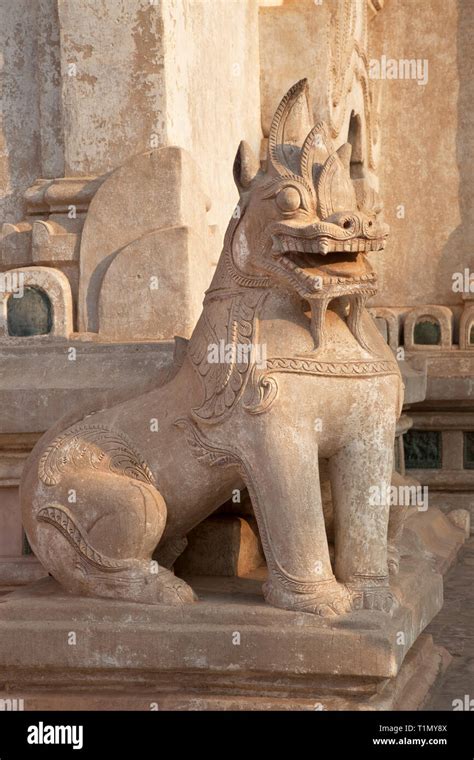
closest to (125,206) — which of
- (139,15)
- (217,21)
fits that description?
(139,15)

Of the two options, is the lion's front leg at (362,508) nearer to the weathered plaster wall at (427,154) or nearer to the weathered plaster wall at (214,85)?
the weathered plaster wall at (214,85)

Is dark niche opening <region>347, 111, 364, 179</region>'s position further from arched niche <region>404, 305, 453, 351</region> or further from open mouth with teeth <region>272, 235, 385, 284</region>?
open mouth with teeth <region>272, 235, 385, 284</region>

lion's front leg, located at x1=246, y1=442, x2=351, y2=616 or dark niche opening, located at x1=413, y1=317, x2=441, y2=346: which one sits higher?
dark niche opening, located at x1=413, y1=317, x2=441, y2=346

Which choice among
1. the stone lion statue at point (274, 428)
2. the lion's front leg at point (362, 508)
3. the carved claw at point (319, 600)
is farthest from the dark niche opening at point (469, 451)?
the carved claw at point (319, 600)

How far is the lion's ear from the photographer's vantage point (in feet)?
13.3

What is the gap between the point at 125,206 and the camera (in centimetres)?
512

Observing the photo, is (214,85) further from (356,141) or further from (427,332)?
(427,332)

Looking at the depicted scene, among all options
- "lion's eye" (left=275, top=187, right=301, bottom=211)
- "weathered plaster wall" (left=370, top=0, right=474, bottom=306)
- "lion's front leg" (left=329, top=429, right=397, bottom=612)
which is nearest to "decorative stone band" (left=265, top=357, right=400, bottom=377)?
"lion's front leg" (left=329, top=429, right=397, bottom=612)

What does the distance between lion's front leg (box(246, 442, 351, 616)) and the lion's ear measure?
0.89m

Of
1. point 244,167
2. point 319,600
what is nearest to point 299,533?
point 319,600

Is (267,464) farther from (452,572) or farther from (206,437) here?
(452,572)

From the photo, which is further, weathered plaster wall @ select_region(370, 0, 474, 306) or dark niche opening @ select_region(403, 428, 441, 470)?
weathered plaster wall @ select_region(370, 0, 474, 306)

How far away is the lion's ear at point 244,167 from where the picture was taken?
4.05 meters
